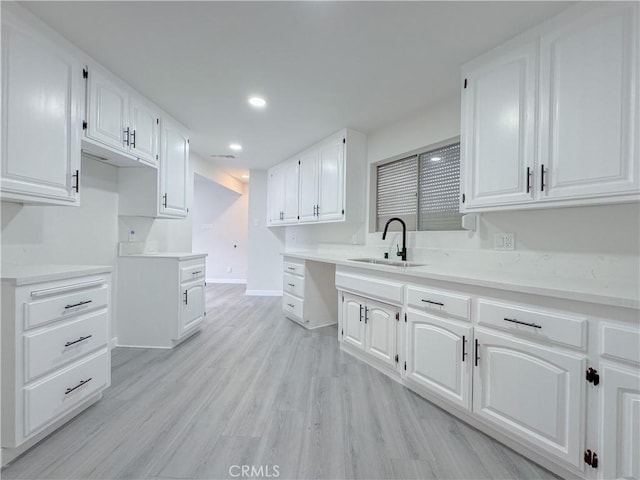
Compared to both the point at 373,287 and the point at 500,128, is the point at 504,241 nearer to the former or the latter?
the point at 500,128

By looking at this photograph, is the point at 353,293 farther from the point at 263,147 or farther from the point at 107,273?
the point at 263,147

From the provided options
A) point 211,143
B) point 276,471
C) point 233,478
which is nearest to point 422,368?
point 276,471

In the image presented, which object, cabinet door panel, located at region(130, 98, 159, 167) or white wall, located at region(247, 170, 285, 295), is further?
white wall, located at region(247, 170, 285, 295)

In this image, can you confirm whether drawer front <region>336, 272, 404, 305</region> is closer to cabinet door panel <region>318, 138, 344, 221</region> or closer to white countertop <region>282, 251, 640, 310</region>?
white countertop <region>282, 251, 640, 310</region>

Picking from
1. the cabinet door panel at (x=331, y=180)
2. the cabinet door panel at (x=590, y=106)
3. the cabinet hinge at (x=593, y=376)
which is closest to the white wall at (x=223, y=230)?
the cabinet door panel at (x=331, y=180)

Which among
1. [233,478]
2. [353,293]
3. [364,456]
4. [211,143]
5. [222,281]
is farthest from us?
[222,281]

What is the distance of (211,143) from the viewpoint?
3.63 m

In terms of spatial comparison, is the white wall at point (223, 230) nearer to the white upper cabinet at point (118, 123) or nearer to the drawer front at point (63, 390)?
the white upper cabinet at point (118, 123)

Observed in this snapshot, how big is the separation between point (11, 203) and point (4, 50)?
2.97 ft

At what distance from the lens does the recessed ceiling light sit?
238 centimetres

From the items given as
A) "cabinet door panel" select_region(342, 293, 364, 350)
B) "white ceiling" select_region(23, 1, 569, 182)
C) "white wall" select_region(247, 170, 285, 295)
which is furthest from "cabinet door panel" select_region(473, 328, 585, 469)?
"white wall" select_region(247, 170, 285, 295)

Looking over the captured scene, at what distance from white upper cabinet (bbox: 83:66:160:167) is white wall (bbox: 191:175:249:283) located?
4.07 metres

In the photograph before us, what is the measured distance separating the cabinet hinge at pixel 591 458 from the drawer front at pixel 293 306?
2.55 meters

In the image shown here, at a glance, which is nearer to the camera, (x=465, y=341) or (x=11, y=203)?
(x=465, y=341)
